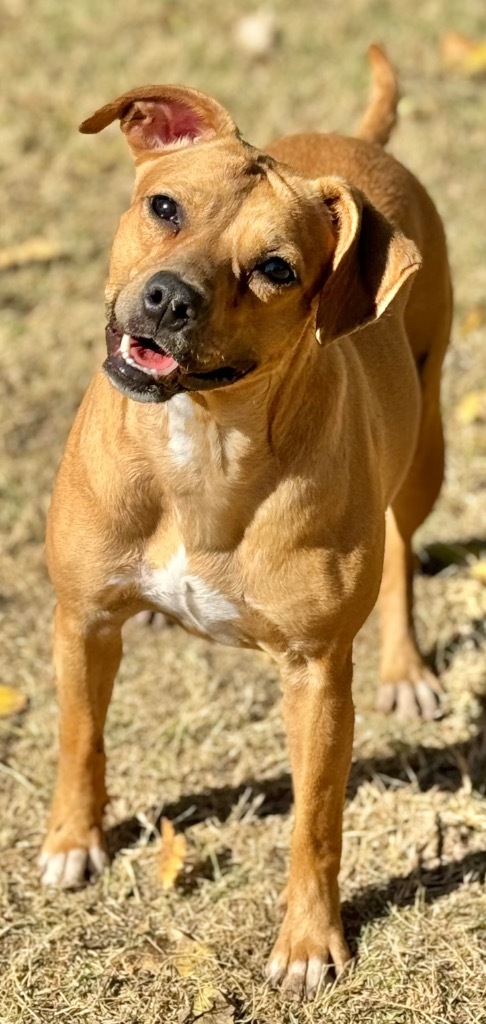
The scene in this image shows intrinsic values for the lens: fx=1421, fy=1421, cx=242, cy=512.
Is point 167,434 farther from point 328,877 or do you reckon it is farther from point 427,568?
point 427,568

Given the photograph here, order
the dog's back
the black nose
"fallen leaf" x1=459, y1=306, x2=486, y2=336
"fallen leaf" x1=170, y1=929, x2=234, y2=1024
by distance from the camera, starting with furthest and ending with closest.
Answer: "fallen leaf" x1=459, y1=306, x2=486, y2=336 → the dog's back → "fallen leaf" x1=170, y1=929, x2=234, y2=1024 → the black nose

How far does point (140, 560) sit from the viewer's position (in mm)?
3801

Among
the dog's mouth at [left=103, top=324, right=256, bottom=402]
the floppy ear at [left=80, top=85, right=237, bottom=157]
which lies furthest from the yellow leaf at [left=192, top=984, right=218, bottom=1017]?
the floppy ear at [left=80, top=85, right=237, bottom=157]

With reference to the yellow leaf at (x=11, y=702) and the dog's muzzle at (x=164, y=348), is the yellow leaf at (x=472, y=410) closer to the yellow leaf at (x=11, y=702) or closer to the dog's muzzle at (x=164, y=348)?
the yellow leaf at (x=11, y=702)

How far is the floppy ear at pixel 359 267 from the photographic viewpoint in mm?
3420

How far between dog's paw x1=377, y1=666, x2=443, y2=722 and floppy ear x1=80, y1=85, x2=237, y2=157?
2.22 metres

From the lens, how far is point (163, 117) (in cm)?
372

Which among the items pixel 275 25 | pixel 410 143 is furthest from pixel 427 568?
pixel 275 25

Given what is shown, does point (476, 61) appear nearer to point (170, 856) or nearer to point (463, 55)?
point (463, 55)

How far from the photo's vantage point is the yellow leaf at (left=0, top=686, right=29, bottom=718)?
498 cm

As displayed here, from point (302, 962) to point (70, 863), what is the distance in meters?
0.79

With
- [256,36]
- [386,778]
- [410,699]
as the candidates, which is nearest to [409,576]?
[410,699]

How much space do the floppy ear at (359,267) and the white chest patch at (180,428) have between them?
0.40 metres

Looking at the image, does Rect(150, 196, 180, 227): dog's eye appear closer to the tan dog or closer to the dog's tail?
the tan dog
